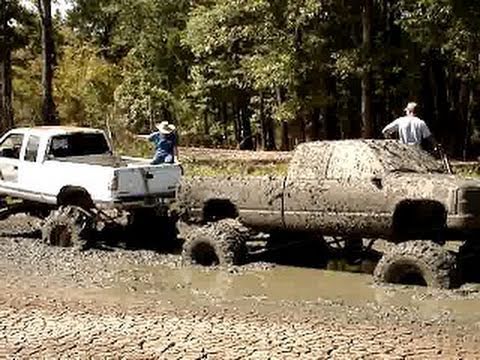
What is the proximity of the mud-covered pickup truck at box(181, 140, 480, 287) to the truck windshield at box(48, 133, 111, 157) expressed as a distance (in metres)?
3.37

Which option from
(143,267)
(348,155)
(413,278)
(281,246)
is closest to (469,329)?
(413,278)

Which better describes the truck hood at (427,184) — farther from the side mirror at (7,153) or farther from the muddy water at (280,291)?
the side mirror at (7,153)

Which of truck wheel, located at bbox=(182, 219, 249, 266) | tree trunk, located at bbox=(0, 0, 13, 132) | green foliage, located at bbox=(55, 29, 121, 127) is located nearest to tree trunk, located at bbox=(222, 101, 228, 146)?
green foliage, located at bbox=(55, 29, 121, 127)

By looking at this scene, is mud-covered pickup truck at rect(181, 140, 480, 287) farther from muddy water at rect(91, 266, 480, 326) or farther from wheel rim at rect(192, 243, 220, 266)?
muddy water at rect(91, 266, 480, 326)

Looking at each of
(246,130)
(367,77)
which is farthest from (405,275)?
(246,130)

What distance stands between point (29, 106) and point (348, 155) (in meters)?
50.4

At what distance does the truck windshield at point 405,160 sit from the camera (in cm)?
1229

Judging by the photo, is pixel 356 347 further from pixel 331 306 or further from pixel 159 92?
pixel 159 92

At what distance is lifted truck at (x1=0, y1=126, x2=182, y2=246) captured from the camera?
1520 cm

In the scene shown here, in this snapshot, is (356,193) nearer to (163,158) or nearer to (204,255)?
(204,255)

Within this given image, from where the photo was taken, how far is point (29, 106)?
198 feet

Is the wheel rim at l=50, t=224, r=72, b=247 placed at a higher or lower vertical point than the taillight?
lower

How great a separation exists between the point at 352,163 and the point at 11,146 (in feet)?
25.6

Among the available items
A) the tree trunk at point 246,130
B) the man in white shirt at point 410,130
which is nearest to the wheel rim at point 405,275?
the man in white shirt at point 410,130
